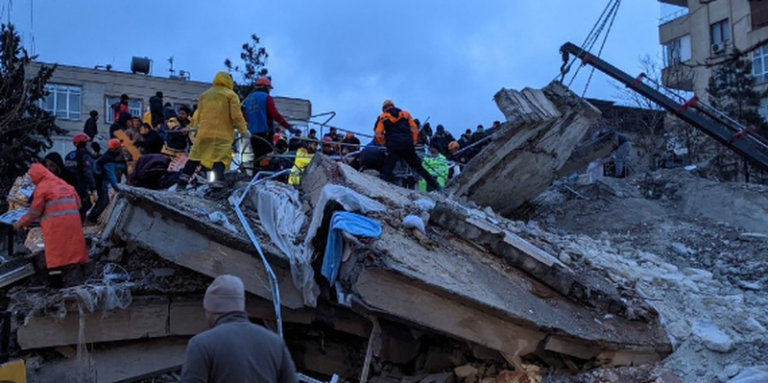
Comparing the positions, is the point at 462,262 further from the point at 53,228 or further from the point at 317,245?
the point at 53,228

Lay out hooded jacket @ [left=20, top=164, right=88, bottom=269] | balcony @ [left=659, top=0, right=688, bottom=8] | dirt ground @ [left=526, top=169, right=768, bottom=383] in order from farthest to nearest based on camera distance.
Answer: balcony @ [left=659, top=0, right=688, bottom=8], hooded jacket @ [left=20, top=164, right=88, bottom=269], dirt ground @ [left=526, top=169, right=768, bottom=383]

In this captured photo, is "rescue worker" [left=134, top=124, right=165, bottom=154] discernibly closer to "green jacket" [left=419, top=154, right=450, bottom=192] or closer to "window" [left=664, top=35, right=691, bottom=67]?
"green jacket" [left=419, top=154, right=450, bottom=192]

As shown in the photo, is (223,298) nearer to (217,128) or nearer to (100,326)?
(100,326)

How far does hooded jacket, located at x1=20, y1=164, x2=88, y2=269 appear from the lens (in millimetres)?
5828

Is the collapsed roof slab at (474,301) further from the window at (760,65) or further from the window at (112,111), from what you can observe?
the window at (760,65)

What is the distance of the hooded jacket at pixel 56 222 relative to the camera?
229 inches

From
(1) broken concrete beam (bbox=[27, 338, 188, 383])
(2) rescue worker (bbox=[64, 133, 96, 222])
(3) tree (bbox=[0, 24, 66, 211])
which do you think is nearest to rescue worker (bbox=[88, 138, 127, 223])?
(2) rescue worker (bbox=[64, 133, 96, 222])

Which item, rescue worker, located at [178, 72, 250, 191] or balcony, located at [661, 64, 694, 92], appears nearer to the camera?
rescue worker, located at [178, 72, 250, 191]

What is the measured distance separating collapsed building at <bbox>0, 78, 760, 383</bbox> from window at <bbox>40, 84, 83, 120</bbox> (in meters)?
21.9

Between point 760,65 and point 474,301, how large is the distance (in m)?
26.9

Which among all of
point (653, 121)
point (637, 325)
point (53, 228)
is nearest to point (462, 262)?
point (637, 325)

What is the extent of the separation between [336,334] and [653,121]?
1729 cm

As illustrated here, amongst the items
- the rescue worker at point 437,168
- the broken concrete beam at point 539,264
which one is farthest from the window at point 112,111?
the broken concrete beam at point 539,264

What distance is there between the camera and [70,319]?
547 cm
